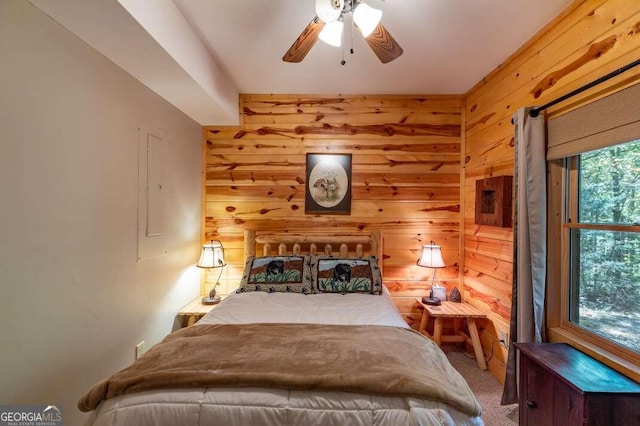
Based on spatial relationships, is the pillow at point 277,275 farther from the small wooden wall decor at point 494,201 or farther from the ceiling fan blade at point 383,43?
the ceiling fan blade at point 383,43

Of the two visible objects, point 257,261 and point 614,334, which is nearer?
point 614,334

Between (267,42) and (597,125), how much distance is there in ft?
6.96

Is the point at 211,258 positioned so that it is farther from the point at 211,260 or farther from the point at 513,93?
the point at 513,93

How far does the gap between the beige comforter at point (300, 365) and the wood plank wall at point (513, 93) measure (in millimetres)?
1349

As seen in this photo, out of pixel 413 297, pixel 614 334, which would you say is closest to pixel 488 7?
pixel 614 334

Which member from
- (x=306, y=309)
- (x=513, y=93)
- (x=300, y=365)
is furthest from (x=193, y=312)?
(x=513, y=93)

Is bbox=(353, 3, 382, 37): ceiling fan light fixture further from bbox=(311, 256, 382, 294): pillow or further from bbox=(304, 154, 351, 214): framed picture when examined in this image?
bbox=(311, 256, 382, 294): pillow

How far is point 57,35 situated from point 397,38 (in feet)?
6.74

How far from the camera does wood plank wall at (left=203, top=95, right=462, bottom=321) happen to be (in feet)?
10.0

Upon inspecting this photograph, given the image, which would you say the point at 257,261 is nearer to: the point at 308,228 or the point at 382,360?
the point at 308,228

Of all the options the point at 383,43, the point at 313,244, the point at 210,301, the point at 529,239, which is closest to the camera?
the point at 383,43

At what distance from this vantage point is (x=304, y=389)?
1.13m

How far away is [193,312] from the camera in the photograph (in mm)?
2539

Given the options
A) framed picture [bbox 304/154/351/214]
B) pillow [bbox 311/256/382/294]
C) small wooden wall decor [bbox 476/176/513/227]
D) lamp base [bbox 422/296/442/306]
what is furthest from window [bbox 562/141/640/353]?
framed picture [bbox 304/154/351/214]
